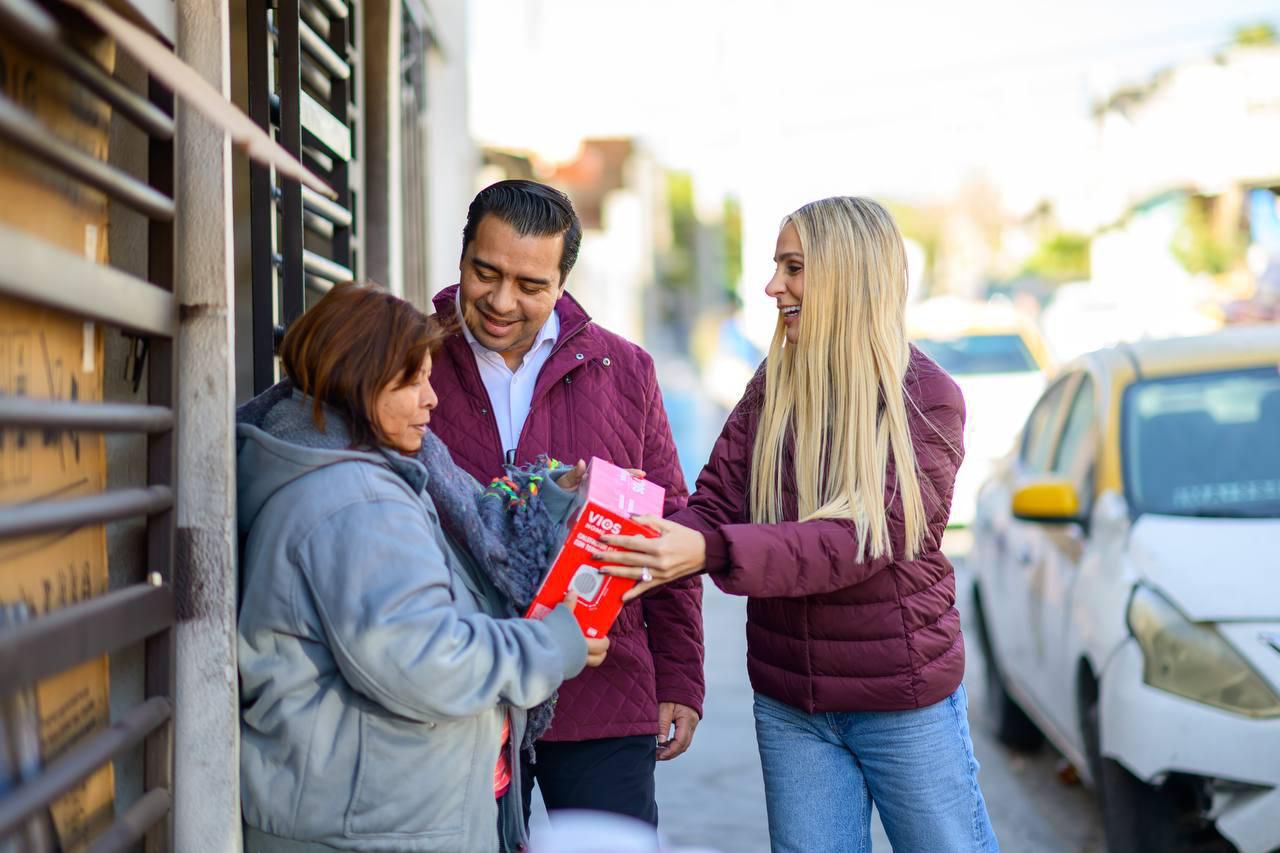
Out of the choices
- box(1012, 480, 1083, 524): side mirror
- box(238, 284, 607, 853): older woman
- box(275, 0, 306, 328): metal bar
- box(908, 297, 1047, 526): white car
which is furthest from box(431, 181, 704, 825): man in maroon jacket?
box(908, 297, 1047, 526): white car

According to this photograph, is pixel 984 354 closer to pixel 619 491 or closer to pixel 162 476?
pixel 619 491

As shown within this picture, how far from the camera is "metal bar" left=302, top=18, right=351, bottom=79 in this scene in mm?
3752

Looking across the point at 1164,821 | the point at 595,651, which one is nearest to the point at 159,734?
the point at 595,651

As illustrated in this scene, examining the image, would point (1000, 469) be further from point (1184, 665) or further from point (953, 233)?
point (953, 233)

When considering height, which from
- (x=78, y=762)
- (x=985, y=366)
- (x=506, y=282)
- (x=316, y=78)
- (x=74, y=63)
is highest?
(x=316, y=78)

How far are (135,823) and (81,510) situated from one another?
55cm

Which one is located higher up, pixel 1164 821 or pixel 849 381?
pixel 849 381

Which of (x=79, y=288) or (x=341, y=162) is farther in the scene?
→ (x=341, y=162)

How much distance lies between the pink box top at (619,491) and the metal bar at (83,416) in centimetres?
80

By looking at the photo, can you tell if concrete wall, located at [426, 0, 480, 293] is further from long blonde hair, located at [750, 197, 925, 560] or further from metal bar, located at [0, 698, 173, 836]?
metal bar, located at [0, 698, 173, 836]

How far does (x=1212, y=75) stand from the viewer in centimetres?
4003

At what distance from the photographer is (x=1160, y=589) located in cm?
448

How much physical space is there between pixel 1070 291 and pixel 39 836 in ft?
103

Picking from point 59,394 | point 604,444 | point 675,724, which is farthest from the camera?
point 675,724
